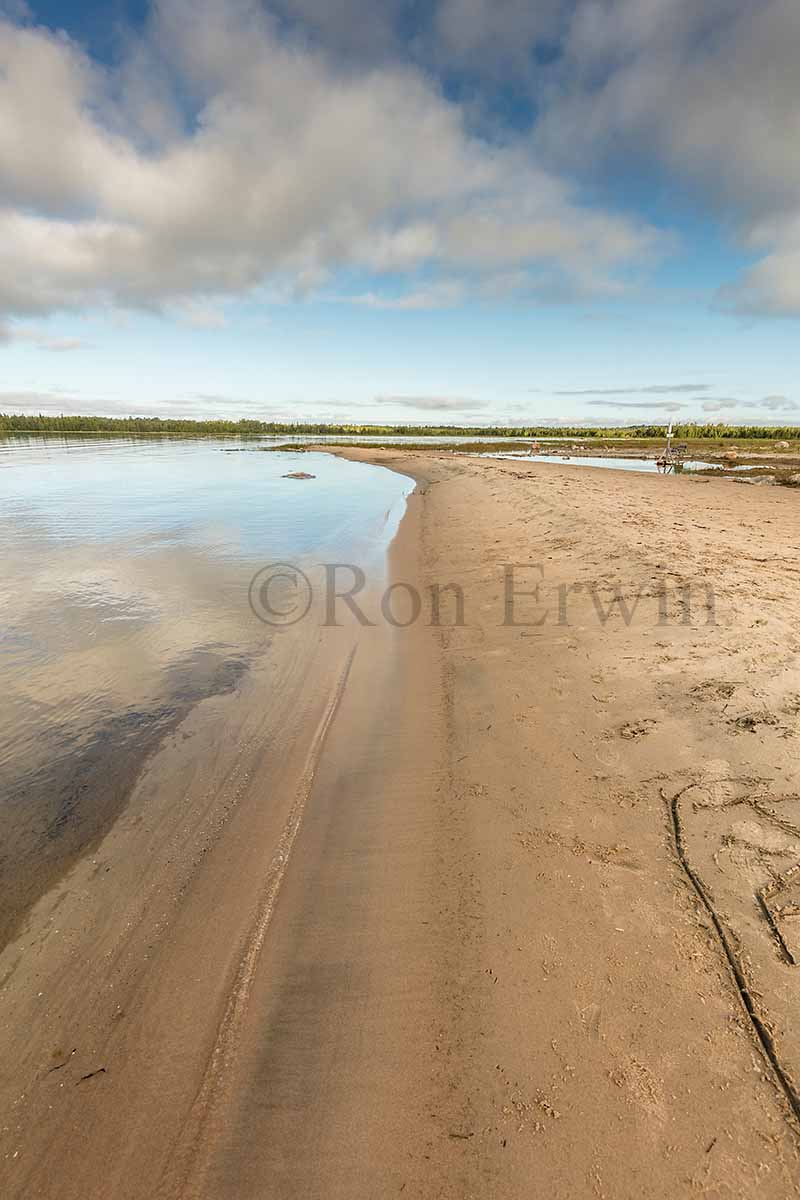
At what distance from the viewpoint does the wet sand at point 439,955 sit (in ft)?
7.53

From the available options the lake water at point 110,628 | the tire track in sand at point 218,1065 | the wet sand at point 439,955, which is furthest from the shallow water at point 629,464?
the tire track in sand at point 218,1065

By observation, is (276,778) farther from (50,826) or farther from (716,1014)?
(716,1014)

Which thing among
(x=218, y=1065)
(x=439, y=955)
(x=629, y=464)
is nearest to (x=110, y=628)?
(x=218, y=1065)

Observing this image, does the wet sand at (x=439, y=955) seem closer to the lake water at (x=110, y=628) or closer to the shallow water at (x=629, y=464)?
the lake water at (x=110, y=628)

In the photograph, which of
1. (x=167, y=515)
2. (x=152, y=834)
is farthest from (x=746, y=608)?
(x=167, y=515)

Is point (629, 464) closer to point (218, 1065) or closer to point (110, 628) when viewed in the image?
point (110, 628)

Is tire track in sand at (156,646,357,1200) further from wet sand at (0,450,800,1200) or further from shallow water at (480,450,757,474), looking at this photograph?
shallow water at (480,450,757,474)

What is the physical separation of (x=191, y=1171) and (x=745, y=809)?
13.8 feet

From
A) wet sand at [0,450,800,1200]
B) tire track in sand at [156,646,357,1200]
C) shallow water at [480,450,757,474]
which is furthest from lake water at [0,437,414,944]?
shallow water at [480,450,757,474]

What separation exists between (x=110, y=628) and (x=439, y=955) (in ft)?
27.3

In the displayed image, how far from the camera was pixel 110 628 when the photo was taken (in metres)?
9.17

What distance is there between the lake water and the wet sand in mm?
547

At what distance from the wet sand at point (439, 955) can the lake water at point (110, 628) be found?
547 millimetres

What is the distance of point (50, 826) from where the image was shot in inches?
179
